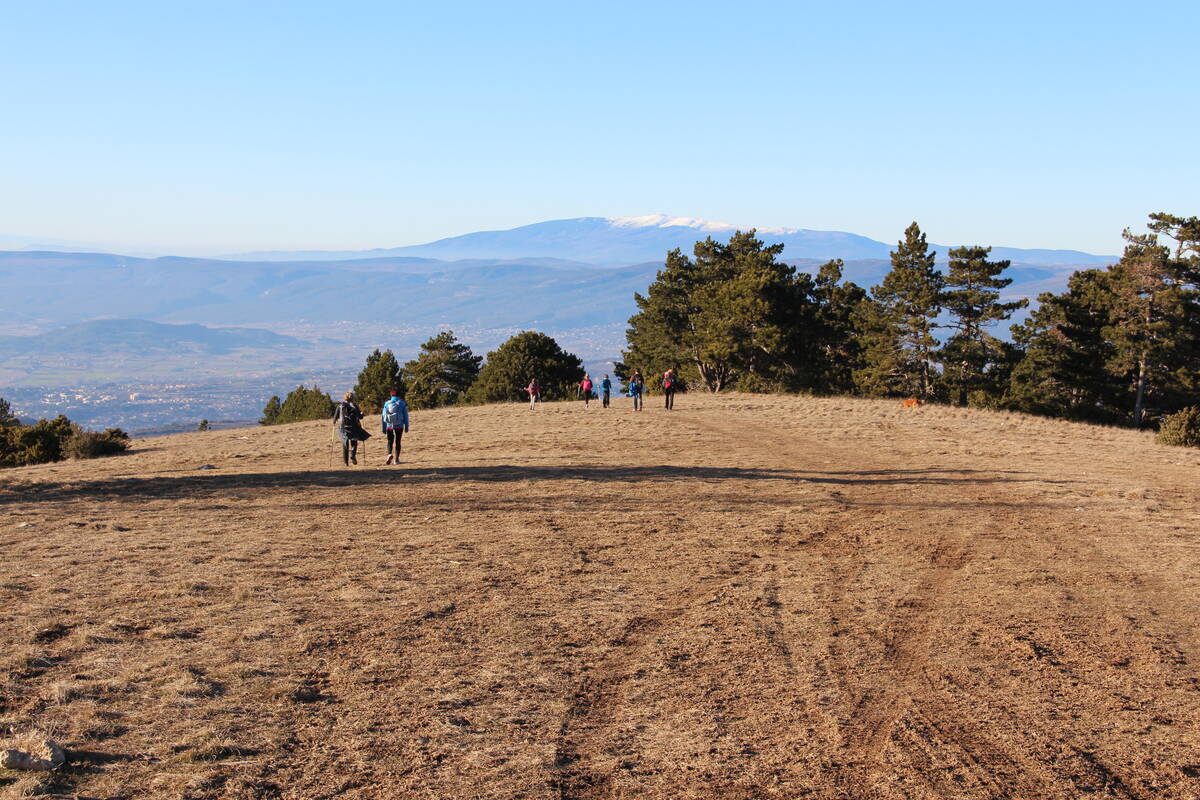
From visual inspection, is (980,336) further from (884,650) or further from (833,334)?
(884,650)

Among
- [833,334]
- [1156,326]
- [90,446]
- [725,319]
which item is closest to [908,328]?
[833,334]

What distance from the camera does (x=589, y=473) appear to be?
18656mm

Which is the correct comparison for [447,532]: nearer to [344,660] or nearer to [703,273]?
[344,660]

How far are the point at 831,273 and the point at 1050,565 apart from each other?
59185 millimetres

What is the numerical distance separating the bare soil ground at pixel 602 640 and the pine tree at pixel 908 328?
40929 mm

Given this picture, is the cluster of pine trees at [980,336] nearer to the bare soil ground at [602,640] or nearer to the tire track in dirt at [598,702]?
the bare soil ground at [602,640]

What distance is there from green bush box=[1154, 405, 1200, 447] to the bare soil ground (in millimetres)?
13093

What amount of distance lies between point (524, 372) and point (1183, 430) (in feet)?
143

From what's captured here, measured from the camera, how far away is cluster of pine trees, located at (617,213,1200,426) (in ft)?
168

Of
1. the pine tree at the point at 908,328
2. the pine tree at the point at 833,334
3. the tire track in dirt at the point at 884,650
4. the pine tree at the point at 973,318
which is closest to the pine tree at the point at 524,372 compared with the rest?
the pine tree at the point at 833,334

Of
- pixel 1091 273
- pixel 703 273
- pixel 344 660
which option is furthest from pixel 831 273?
pixel 344 660

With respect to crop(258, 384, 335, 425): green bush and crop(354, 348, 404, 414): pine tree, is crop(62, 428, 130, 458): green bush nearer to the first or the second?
crop(258, 384, 335, 425): green bush

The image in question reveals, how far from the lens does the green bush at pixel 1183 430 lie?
27.8 metres

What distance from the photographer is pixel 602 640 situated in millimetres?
7812
